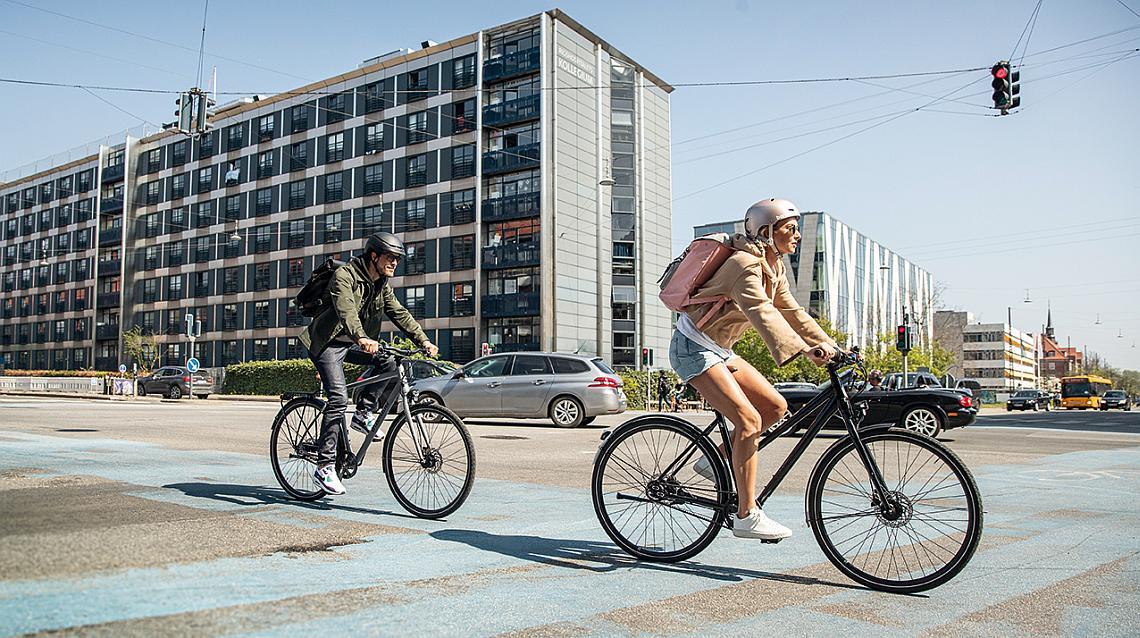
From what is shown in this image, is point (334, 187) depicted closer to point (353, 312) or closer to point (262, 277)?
point (262, 277)

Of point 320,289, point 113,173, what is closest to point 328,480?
point 320,289

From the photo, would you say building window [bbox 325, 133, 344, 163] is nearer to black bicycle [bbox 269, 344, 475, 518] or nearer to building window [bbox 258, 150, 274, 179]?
building window [bbox 258, 150, 274, 179]

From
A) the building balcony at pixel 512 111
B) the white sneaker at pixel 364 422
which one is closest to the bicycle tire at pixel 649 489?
the white sneaker at pixel 364 422

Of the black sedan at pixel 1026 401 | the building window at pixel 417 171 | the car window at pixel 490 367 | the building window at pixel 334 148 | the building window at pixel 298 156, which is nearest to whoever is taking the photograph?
the car window at pixel 490 367

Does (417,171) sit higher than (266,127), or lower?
lower

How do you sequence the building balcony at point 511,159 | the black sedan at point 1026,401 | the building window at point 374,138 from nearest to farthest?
the building balcony at point 511,159, the building window at point 374,138, the black sedan at point 1026,401

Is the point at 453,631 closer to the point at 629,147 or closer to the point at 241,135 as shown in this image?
the point at 629,147

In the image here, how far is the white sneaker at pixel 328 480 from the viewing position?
6.08 m

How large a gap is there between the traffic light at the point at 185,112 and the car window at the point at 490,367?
326 inches

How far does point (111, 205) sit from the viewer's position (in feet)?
243

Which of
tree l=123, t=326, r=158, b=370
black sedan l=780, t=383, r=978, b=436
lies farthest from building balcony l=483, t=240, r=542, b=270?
black sedan l=780, t=383, r=978, b=436

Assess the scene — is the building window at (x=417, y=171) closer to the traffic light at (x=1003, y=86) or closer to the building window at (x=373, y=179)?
A: the building window at (x=373, y=179)

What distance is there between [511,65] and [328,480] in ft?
158

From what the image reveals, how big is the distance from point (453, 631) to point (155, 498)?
3579 millimetres
